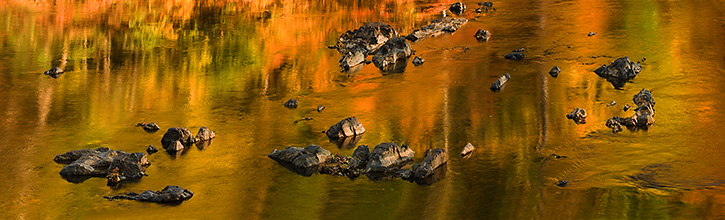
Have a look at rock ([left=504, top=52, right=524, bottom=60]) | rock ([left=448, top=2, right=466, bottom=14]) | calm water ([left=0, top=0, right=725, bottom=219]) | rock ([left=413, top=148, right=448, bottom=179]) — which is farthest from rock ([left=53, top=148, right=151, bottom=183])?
rock ([left=448, top=2, right=466, bottom=14])

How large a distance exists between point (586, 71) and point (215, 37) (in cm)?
921

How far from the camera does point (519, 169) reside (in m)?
11.1

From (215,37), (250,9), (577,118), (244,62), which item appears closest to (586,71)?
(577,118)

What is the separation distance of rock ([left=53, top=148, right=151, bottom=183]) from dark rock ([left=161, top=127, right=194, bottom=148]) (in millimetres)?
840

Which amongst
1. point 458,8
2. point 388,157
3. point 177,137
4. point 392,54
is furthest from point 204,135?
point 458,8

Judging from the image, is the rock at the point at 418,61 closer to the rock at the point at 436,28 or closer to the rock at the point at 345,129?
the rock at the point at 436,28

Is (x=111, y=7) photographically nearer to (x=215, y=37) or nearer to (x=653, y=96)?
(x=215, y=37)

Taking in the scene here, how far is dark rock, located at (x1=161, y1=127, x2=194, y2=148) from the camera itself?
12.4m

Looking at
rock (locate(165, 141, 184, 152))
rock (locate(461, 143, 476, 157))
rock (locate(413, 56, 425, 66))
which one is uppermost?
rock (locate(413, 56, 425, 66))

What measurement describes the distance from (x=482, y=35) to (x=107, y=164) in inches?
424

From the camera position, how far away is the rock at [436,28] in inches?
801

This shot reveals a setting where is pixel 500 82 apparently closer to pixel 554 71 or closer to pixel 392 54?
pixel 554 71

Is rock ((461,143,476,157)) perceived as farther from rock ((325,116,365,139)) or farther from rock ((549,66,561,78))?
rock ((549,66,561,78))

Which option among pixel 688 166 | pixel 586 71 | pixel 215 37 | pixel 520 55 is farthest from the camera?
Result: pixel 215 37
